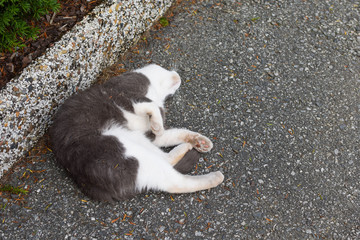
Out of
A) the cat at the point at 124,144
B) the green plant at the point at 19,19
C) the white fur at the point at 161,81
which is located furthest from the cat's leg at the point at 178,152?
the green plant at the point at 19,19

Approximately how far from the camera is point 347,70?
3996 millimetres

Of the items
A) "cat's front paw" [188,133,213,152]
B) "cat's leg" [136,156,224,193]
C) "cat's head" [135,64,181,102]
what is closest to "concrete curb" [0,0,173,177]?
"cat's head" [135,64,181,102]

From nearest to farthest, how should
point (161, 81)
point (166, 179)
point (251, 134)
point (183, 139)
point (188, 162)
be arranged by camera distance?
point (166, 179) < point (188, 162) < point (183, 139) < point (251, 134) < point (161, 81)

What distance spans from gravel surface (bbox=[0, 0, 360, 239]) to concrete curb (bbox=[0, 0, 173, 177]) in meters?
0.24

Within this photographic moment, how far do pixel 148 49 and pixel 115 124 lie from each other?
1349mm

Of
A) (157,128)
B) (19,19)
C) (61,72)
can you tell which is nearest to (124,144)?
(157,128)

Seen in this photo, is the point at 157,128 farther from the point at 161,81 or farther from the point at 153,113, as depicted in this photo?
the point at 161,81

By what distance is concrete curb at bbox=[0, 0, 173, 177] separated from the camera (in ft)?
9.54

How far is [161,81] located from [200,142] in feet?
2.61

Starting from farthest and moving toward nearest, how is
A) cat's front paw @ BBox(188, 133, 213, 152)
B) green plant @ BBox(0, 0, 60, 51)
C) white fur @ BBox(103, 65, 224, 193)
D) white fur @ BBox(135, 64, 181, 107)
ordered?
white fur @ BBox(135, 64, 181, 107) < cat's front paw @ BBox(188, 133, 213, 152) < green plant @ BBox(0, 0, 60, 51) < white fur @ BBox(103, 65, 224, 193)

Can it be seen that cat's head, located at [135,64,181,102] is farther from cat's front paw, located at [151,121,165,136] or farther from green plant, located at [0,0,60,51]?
green plant, located at [0,0,60,51]

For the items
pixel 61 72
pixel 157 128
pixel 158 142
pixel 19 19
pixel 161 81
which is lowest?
pixel 158 142

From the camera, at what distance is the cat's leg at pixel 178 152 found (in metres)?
3.11

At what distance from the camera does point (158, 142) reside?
3.29 m
